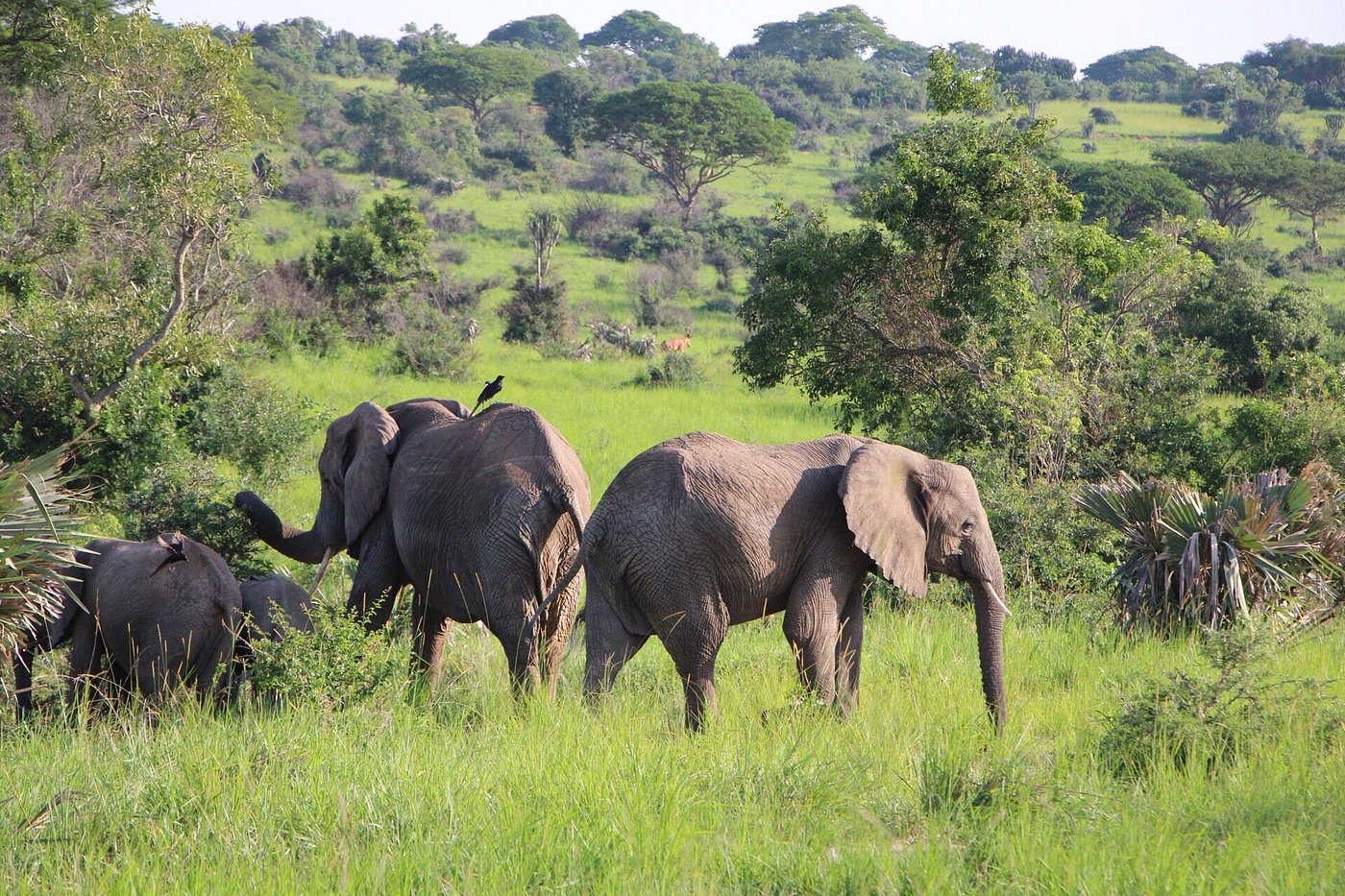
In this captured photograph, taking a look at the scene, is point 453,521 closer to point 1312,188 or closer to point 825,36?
point 1312,188

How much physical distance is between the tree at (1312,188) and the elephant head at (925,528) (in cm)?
3862

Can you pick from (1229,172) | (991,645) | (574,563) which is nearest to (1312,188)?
Result: (1229,172)

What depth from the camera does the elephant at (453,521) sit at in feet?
22.9

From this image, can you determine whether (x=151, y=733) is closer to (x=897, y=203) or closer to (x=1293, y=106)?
(x=897, y=203)

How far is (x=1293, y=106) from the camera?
2448 inches

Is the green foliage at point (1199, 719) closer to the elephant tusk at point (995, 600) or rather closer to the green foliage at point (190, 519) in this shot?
the elephant tusk at point (995, 600)

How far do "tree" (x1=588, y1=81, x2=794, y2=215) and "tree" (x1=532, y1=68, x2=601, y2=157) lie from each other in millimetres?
7526

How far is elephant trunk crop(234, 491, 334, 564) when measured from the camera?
27.8ft

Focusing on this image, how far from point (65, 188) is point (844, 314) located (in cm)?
1198

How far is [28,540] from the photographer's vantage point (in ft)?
19.1

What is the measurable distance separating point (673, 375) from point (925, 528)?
58.9 feet

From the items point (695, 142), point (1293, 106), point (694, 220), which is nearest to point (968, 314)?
point (694, 220)

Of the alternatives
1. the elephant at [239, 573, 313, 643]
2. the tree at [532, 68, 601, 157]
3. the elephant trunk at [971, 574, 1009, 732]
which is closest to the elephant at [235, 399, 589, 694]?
the elephant at [239, 573, 313, 643]

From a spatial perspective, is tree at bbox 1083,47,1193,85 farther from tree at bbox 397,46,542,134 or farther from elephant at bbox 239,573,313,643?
elephant at bbox 239,573,313,643
